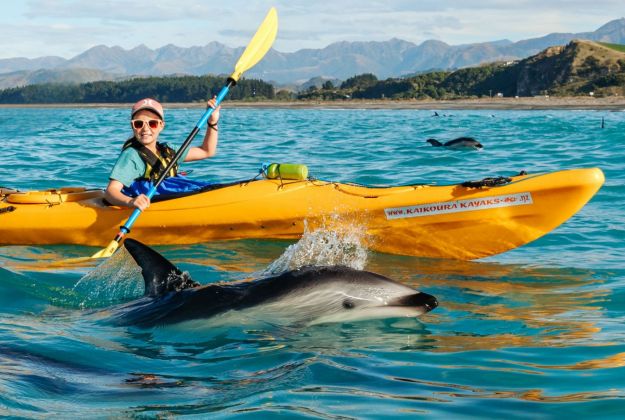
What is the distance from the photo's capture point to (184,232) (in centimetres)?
917

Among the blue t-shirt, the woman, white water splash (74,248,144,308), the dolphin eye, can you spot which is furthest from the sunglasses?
the dolphin eye

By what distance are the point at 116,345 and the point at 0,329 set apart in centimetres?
98

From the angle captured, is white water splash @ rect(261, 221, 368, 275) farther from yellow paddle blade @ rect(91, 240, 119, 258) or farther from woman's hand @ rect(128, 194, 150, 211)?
yellow paddle blade @ rect(91, 240, 119, 258)

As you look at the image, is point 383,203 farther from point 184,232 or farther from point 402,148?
point 402,148

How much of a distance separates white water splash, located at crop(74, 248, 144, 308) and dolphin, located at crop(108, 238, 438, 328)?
2.81 ft

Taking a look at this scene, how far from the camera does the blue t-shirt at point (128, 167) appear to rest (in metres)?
8.57

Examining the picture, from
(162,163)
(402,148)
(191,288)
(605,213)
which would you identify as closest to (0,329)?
(191,288)

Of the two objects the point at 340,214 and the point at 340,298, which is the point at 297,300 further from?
the point at 340,214

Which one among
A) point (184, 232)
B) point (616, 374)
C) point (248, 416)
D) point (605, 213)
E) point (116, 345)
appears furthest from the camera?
point (605, 213)

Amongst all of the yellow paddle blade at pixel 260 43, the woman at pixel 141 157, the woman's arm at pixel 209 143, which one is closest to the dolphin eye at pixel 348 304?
the woman at pixel 141 157

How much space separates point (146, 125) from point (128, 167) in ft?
1.57

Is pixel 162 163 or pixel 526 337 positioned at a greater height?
pixel 162 163

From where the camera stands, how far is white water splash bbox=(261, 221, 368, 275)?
7.17m

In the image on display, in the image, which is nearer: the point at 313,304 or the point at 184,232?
the point at 313,304
